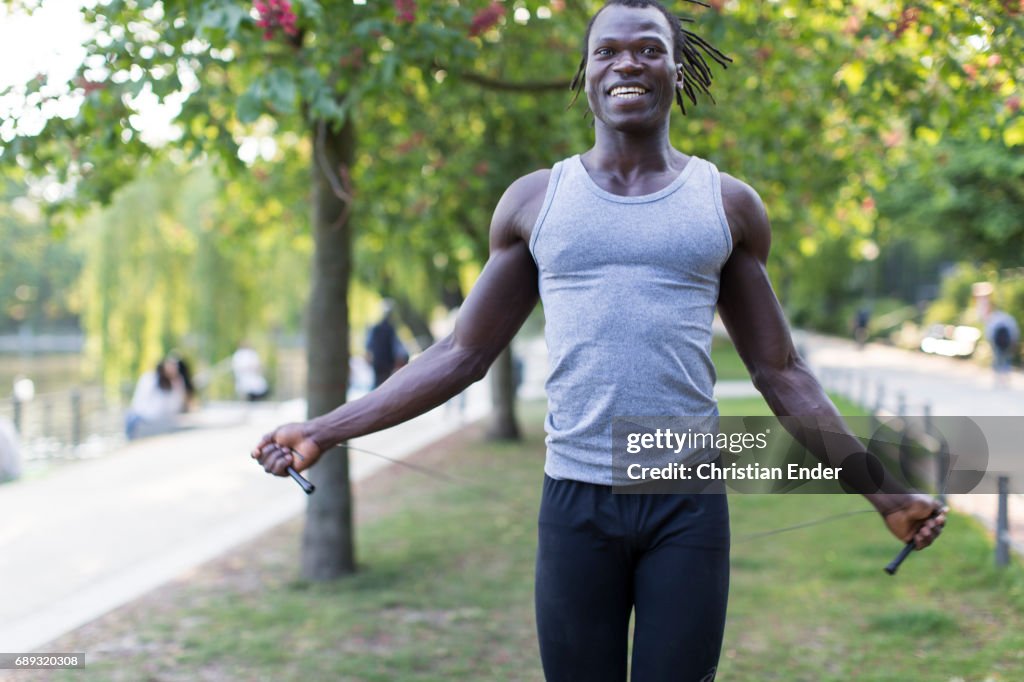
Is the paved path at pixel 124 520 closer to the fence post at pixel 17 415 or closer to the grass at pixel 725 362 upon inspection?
the fence post at pixel 17 415

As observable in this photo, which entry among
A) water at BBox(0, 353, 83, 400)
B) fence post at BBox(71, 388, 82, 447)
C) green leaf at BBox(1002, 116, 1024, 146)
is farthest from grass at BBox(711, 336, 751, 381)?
green leaf at BBox(1002, 116, 1024, 146)

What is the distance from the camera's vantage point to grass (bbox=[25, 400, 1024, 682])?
503 cm

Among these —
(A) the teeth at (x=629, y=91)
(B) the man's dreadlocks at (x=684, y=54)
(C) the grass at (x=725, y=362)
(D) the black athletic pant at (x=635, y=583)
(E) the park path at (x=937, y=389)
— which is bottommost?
(C) the grass at (x=725, y=362)

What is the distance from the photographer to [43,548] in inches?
311

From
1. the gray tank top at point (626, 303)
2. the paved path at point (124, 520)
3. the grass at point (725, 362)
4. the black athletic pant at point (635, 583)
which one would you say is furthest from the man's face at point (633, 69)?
the grass at point (725, 362)

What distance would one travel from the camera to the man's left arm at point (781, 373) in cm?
230

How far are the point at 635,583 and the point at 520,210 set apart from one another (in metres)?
0.86

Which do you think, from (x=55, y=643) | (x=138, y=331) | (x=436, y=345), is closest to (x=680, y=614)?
(x=436, y=345)

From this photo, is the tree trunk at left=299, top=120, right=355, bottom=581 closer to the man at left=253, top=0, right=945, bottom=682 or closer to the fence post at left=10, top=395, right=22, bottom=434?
the man at left=253, top=0, right=945, bottom=682

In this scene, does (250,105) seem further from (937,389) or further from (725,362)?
(725,362)

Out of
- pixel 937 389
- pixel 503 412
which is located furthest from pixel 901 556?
pixel 937 389

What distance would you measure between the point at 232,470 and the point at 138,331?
7.58 m

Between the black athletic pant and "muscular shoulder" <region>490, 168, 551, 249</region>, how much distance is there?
0.57 meters

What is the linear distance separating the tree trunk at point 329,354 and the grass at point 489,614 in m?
0.23
